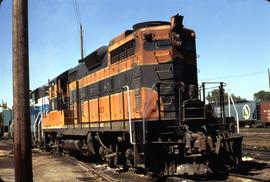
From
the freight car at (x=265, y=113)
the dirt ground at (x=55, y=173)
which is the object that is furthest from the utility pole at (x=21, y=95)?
the freight car at (x=265, y=113)

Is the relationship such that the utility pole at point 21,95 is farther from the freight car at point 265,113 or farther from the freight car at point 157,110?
the freight car at point 265,113

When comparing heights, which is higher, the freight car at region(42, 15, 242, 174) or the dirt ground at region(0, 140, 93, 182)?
the freight car at region(42, 15, 242, 174)

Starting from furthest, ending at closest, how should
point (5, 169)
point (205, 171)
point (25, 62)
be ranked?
point (5, 169) < point (205, 171) < point (25, 62)

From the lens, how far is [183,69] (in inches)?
500

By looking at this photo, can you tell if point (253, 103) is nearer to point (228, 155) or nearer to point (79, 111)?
point (79, 111)

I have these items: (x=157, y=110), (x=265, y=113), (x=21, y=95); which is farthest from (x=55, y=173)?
(x=265, y=113)

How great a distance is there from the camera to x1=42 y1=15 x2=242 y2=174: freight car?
37.3 feet

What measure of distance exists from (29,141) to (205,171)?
5.38m

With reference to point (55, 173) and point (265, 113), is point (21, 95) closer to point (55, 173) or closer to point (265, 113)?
point (55, 173)

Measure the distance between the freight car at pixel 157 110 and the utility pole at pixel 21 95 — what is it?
425 cm

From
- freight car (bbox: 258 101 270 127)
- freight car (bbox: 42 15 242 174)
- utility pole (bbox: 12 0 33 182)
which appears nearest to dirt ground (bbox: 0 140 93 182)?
freight car (bbox: 42 15 242 174)

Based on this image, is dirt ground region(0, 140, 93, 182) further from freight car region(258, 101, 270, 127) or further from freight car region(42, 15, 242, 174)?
freight car region(258, 101, 270, 127)

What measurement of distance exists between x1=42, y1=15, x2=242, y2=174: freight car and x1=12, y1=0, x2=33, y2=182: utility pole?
4.25m

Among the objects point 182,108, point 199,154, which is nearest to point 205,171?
point 199,154
